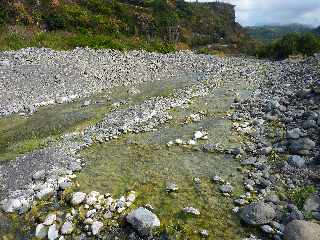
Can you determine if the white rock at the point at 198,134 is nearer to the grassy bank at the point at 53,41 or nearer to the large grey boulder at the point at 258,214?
the large grey boulder at the point at 258,214

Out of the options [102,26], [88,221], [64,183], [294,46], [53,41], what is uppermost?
[102,26]

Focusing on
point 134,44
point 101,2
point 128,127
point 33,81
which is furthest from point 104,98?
point 101,2

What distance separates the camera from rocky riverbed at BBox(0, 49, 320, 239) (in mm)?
10250

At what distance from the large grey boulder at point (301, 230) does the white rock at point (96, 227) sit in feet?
14.0

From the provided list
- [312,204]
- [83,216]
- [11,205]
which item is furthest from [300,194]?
[11,205]

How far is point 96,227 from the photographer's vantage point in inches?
400

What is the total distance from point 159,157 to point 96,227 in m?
4.23

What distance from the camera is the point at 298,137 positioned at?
1411cm

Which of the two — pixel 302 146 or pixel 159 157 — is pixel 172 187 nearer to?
pixel 159 157

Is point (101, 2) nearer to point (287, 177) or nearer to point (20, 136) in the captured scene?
point (20, 136)

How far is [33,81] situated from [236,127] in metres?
13.0

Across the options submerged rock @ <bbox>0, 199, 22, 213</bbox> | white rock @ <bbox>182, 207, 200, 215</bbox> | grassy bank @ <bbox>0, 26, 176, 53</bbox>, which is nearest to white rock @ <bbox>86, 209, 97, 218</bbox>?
submerged rock @ <bbox>0, 199, 22, 213</bbox>

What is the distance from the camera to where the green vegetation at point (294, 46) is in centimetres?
4088

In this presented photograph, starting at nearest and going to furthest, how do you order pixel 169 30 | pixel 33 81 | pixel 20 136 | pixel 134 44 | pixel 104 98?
pixel 20 136
pixel 104 98
pixel 33 81
pixel 134 44
pixel 169 30
